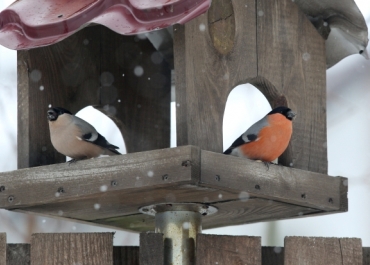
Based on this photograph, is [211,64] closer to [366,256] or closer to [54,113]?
[54,113]

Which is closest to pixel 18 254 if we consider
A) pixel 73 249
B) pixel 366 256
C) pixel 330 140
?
pixel 73 249

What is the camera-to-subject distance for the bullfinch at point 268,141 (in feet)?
13.3

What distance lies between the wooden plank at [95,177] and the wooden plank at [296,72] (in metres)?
0.93

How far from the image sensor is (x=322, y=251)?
3.62 m

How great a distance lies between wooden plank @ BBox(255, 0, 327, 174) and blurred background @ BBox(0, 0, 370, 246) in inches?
66.8

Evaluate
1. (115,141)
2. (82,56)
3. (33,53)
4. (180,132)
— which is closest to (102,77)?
(82,56)

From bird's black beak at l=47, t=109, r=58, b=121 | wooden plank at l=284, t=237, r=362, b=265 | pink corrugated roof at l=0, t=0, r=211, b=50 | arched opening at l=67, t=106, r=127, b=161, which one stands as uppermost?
arched opening at l=67, t=106, r=127, b=161

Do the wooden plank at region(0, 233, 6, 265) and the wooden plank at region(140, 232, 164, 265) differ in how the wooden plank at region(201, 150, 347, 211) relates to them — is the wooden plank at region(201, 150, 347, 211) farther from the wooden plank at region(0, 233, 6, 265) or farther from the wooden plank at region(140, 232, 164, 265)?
the wooden plank at region(0, 233, 6, 265)

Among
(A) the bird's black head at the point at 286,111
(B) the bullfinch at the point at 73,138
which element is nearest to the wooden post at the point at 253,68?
(A) the bird's black head at the point at 286,111

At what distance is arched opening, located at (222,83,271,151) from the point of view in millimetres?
7102

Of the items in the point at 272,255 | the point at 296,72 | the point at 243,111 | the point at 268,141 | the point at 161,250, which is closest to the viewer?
the point at 161,250

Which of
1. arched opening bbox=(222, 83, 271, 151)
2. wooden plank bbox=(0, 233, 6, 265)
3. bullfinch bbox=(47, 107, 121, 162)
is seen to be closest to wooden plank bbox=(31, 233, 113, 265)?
wooden plank bbox=(0, 233, 6, 265)

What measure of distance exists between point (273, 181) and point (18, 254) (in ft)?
3.82

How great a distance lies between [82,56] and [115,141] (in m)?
2.31
